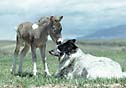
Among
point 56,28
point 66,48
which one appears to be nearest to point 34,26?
point 56,28

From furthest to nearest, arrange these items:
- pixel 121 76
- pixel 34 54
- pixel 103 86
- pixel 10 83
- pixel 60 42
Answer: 1. pixel 34 54
2. pixel 60 42
3. pixel 121 76
4. pixel 10 83
5. pixel 103 86

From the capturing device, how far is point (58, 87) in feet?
42.7

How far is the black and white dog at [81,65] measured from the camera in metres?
15.3

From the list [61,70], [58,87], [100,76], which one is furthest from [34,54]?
[58,87]

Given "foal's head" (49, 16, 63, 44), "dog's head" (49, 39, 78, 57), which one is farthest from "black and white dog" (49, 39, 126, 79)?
"foal's head" (49, 16, 63, 44)

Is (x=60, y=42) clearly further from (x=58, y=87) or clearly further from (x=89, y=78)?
(x=58, y=87)

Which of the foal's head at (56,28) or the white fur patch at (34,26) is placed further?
the white fur patch at (34,26)

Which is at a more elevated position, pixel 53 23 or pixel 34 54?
pixel 53 23

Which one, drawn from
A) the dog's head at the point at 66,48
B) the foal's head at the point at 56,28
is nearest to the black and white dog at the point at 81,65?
the dog's head at the point at 66,48

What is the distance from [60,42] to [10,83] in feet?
14.6

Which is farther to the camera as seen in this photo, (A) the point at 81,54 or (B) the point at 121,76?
(A) the point at 81,54

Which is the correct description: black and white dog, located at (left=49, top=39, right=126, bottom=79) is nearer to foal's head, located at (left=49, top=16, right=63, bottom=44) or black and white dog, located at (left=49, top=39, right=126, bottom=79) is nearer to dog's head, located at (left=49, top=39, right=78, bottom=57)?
dog's head, located at (left=49, top=39, right=78, bottom=57)

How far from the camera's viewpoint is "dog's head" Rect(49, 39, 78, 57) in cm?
1652

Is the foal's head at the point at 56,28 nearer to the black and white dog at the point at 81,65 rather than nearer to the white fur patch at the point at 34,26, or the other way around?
the white fur patch at the point at 34,26
